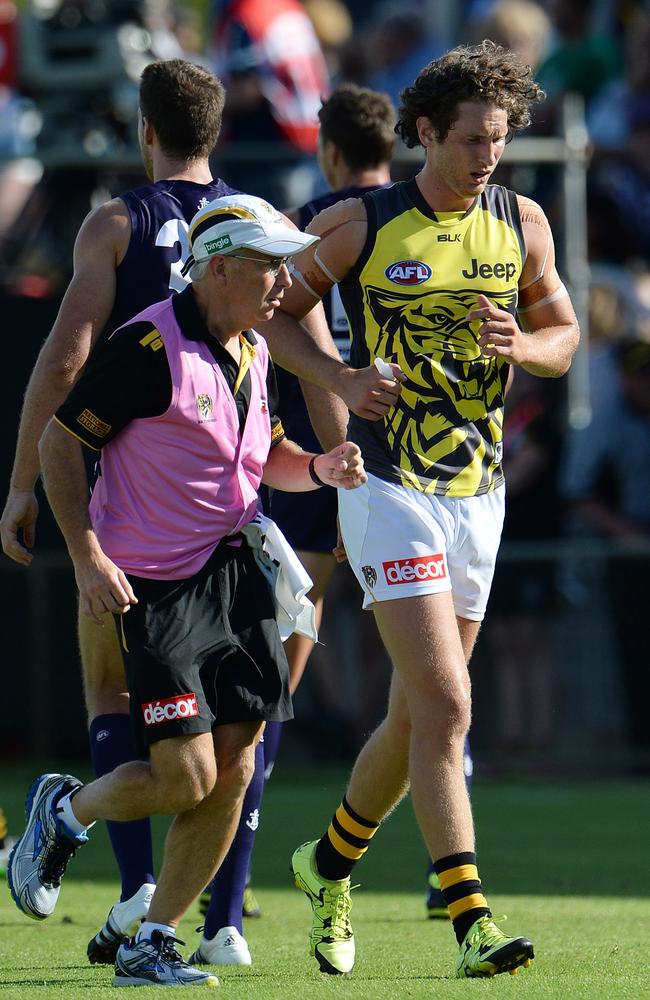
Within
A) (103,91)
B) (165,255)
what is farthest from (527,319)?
(103,91)

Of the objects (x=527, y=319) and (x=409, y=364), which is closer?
(x=409, y=364)

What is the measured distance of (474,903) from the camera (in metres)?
4.72

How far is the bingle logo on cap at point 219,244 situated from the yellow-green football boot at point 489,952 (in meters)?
1.93

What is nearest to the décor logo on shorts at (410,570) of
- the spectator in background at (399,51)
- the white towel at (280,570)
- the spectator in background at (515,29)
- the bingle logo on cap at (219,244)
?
the white towel at (280,570)

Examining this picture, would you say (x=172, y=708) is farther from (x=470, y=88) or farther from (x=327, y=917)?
(x=470, y=88)

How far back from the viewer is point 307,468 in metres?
5.00

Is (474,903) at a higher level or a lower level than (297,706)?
higher

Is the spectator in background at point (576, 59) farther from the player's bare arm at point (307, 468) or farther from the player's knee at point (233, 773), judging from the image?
the player's knee at point (233, 773)

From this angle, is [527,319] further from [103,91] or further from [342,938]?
[103,91]

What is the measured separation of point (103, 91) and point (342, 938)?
7.09 m

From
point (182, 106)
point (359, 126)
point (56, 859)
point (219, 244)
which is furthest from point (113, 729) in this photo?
point (359, 126)

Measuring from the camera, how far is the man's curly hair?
502 centimetres

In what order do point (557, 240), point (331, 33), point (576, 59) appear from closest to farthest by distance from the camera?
Answer: point (557, 240), point (576, 59), point (331, 33)

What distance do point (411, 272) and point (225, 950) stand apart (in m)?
2.05
